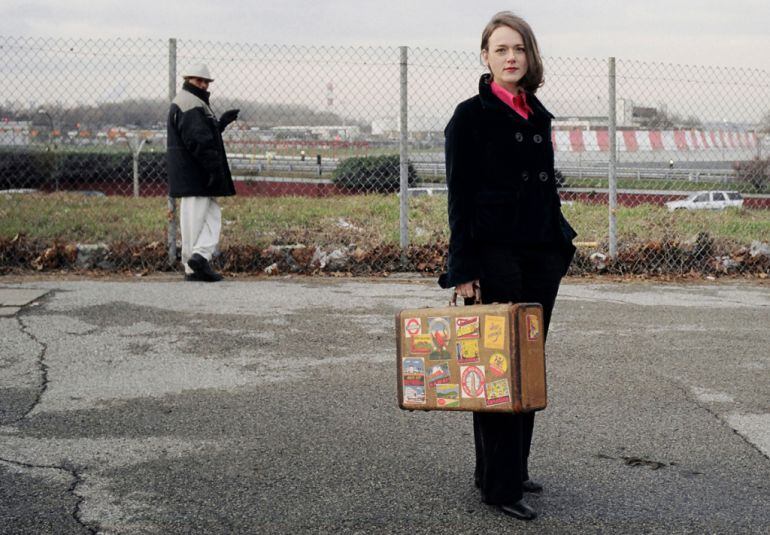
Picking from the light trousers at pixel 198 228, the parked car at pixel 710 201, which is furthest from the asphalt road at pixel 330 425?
the parked car at pixel 710 201

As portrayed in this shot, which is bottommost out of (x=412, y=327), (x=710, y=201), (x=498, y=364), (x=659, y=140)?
(x=498, y=364)

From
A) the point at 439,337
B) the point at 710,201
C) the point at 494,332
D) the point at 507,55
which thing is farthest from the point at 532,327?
the point at 710,201

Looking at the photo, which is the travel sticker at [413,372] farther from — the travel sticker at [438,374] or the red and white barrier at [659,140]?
the red and white barrier at [659,140]

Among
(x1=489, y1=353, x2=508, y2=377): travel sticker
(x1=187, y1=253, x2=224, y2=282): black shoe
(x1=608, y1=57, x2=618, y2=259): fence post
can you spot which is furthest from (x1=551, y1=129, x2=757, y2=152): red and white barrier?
(x1=489, y1=353, x2=508, y2=377): travel sticker

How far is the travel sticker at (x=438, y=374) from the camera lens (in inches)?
169

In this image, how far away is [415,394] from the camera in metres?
4.38

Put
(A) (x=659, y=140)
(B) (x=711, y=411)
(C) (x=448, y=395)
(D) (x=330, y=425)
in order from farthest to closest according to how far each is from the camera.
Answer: (A) (x=659, y=140) → (B) (x=711, y=411) → (D) (x=330, y=425) → (C) (x=448, y=395)

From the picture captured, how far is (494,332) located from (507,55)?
108 cm

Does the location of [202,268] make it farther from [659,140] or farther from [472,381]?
[472,381]

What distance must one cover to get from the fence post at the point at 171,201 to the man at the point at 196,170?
0.28 metres

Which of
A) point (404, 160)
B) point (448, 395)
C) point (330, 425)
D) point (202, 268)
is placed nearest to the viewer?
point (448, 395)

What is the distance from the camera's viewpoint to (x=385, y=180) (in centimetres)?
1188

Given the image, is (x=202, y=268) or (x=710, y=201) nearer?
(x=202, y=268)

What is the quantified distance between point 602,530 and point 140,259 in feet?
24.7
